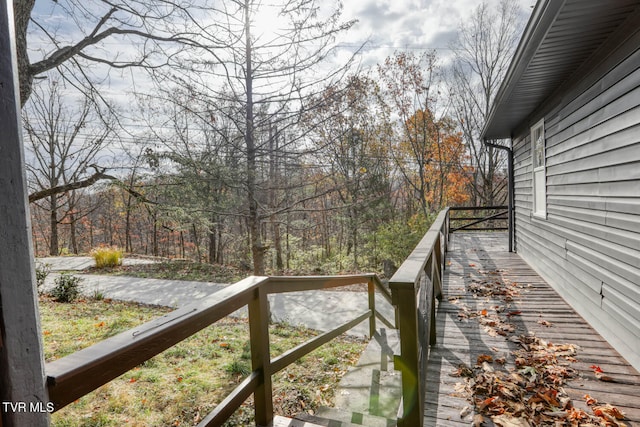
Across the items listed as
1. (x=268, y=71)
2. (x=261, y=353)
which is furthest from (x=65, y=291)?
(x=261, y=353)

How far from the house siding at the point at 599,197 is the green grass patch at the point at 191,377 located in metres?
2.89

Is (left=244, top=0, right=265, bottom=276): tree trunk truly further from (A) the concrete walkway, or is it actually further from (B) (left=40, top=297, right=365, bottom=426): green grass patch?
(B) (left=40, top=297, right=365, bottom=426): green grass patch

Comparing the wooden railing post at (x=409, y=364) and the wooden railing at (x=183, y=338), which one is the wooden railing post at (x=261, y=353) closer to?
the wooden railing at (x=183, y=338)

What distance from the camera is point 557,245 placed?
478cm

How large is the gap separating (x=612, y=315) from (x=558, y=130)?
2634mm

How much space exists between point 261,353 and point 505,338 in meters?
2.80

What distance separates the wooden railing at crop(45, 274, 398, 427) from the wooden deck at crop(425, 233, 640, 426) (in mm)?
1162

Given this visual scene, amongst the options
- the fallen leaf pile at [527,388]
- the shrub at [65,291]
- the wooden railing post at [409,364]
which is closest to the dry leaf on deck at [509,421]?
the fallen leaf pile at [527,388]

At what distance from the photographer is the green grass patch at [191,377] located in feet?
9.80

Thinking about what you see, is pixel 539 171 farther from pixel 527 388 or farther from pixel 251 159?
pixel 251 159

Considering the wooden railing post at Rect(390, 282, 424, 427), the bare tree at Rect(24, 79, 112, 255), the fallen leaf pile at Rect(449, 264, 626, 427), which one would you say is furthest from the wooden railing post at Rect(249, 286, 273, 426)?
the bare tree at Rect(24, 79, 112, 255)

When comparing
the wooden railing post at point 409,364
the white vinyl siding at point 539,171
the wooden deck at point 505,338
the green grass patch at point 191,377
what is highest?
the white vinyl siding at point 539,171

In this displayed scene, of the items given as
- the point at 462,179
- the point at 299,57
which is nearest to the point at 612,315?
the point at 299,57

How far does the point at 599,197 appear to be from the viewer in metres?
3.42
